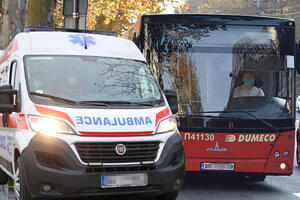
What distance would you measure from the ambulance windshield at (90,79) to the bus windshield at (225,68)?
1.78 meters

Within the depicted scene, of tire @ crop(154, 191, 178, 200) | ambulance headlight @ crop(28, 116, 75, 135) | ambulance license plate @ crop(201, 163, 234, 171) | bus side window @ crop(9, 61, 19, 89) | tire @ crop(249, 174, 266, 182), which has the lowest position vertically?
tire @ crop(249, 174, 266, 182)

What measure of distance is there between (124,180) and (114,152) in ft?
1.06

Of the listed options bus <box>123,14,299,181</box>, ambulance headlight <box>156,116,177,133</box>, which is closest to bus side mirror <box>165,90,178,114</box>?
ambulance headlight <box>156,116,177,133</box>

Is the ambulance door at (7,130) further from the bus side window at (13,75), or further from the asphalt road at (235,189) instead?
the asphalt road at (235,189)

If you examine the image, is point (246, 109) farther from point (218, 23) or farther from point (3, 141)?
point (3, 141)

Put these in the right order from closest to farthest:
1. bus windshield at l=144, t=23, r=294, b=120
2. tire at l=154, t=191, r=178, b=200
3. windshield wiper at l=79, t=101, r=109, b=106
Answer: windshield wiper at l=79, t=101, r=109, b=106
tire at l=154, t=191, r=178, b=200
bus windshield at l=144, t=23, r=294, b=120

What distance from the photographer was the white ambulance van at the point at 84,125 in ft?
22.2

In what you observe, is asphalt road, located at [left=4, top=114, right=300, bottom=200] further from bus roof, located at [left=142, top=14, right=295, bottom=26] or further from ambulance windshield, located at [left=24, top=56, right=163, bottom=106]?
bus roof, located at [left=142, top=14, right=295, bottom=26]

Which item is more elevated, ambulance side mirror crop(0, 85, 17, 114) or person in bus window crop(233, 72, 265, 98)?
ambulance side mirror crop(0, 85, 17, 114)

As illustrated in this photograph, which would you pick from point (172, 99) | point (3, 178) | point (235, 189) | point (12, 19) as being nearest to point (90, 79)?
point (172, 99)

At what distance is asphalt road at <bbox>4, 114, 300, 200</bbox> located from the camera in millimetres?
9289

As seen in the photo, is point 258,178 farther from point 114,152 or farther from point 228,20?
point 114,152

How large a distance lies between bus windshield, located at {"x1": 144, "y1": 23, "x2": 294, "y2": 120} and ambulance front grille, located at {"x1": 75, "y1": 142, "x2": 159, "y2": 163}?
9.19 feet

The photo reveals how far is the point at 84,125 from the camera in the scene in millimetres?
6855
